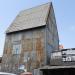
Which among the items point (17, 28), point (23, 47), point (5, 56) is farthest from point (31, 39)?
point (5, 56)

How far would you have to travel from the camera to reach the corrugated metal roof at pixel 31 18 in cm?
2249

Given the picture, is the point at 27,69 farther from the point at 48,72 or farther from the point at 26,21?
the point at 26,21

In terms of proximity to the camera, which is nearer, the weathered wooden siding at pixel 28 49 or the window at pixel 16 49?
the weathered wooden siding at pixel 28 49

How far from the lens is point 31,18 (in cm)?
2414

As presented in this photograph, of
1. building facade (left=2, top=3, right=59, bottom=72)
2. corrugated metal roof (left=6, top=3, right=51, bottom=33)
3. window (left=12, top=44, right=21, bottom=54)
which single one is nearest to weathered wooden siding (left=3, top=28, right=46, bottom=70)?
building facade (left=2, top=3, right=59, bottom=72)

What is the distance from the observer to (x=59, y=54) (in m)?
19.6

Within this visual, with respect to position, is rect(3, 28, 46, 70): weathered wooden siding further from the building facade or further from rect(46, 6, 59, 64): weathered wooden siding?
rect(46, 6, 59, 64): weathered wooden siding

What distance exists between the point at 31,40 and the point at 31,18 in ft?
12.0

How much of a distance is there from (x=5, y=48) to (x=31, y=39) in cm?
425

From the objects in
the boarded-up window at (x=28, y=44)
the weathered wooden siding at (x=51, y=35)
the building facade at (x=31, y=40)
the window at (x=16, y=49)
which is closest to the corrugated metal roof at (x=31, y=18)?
the building facade at (x=31, y=40)

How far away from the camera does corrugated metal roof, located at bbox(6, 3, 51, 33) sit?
22.5 m

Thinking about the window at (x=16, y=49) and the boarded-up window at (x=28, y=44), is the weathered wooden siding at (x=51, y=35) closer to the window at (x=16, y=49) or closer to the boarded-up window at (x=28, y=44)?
the boarded-up window at (x=28, y=44)

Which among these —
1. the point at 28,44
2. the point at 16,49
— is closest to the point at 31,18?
the point at 28,44

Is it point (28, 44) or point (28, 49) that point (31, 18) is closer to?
point (28, 44)
